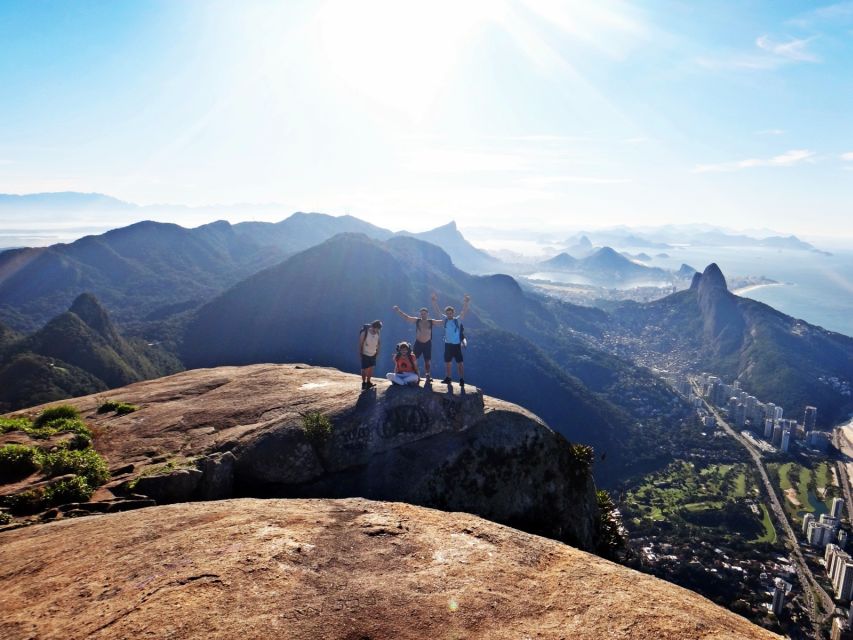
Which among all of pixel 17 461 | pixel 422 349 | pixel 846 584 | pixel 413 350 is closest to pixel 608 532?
pixel 422 349

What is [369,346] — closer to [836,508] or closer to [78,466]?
[78,466]

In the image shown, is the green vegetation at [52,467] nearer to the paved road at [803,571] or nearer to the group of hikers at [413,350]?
the group of hikers at [413,350]

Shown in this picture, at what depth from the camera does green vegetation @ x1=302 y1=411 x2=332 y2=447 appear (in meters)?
17.3

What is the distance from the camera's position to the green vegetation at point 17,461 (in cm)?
1402

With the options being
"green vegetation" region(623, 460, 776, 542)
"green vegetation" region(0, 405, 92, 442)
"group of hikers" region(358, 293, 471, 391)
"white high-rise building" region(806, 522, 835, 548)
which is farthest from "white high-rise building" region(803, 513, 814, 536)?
"green vegetation" region(0, 405, 92, 442)

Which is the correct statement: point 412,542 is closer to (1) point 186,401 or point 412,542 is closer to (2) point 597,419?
(1) point 186,401

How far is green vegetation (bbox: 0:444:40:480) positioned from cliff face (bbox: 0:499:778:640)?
344 centimetres

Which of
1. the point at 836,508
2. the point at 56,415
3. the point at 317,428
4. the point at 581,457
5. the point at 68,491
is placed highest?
the point at 317,428

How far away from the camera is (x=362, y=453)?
17562 millimetres

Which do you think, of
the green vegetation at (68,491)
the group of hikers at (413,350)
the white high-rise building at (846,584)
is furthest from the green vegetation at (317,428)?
the white high-rise building at (846,584)

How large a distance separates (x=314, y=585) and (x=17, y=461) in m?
11.7

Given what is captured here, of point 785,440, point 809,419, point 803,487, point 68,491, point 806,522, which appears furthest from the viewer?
point 809,419

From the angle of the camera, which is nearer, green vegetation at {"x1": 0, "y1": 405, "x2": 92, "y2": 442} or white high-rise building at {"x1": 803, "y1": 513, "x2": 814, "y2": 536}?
green vegetation at {"x1": 0, "y1": 405, "x2": 92, "y2": 442}

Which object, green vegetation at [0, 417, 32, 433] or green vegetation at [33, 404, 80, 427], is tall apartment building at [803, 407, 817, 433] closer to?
green vegetation at [33, 404, 80, 427]
